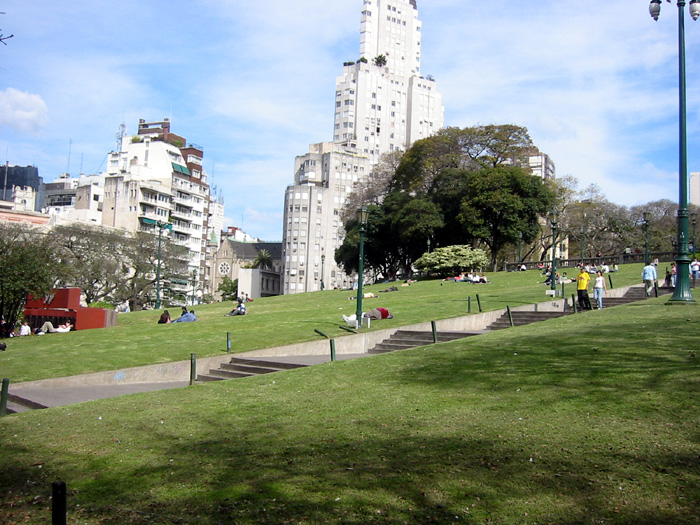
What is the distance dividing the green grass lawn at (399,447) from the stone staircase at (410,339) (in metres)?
7.00

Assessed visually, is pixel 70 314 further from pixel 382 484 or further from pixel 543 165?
pixel 543 165

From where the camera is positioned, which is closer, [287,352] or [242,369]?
[242,369]

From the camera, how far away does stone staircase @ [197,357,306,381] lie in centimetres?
1750

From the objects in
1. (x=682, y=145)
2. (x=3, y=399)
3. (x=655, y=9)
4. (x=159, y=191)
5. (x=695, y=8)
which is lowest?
(x=3, y=399)

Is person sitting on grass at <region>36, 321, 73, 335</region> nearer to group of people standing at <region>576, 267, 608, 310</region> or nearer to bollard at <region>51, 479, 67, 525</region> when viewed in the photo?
group of people standing at <region>576, 267, 608, 310</region>

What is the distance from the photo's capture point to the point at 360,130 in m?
141

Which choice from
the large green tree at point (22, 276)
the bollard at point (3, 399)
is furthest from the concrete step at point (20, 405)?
the large green tree at point (22, 276)

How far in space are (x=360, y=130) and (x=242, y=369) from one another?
128 metres

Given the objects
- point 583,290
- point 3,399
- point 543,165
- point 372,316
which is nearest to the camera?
point 3,399

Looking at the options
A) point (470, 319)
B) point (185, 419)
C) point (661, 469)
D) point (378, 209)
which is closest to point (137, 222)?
point (378, 209)

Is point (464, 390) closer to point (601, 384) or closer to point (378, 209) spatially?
point (601, 384)

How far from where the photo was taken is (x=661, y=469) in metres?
6.41

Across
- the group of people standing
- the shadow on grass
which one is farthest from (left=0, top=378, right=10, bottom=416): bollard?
the group of people standing

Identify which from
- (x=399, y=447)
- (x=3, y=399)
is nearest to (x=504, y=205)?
(x=3, y=399)
